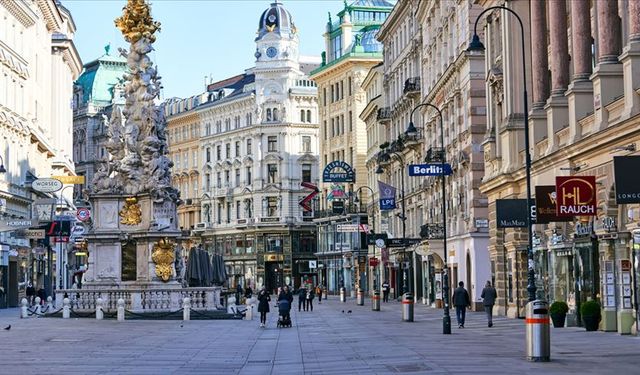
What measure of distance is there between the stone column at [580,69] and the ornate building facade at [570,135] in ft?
0.11

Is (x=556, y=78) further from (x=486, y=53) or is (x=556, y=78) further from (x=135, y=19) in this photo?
(x=135, y=19)

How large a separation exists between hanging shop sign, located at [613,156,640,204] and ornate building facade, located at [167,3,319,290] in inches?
4659

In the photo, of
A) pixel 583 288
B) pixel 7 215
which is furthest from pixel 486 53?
pixel 7 215

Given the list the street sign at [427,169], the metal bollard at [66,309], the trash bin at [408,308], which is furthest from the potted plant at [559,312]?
the metal bollard at [66,309]

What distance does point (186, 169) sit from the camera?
167 m

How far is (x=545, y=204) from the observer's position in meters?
39.8

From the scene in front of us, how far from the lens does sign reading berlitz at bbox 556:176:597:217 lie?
1454 inches

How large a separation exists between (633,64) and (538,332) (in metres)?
11.1

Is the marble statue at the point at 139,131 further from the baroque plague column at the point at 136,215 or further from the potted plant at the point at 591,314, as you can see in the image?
the potted plant at the point at 591,314

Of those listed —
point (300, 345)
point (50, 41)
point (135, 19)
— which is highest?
point (50, 41)

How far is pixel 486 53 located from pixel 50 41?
58.9 meters

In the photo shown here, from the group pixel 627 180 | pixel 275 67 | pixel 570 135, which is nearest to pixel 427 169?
pixel 570 135

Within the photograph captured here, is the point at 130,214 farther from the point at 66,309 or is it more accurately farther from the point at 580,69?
the point at 580,69

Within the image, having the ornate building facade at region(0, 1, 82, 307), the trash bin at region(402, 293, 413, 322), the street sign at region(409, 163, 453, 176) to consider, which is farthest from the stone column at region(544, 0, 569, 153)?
the ornate building facade at region(0, 1, 82, 307)
